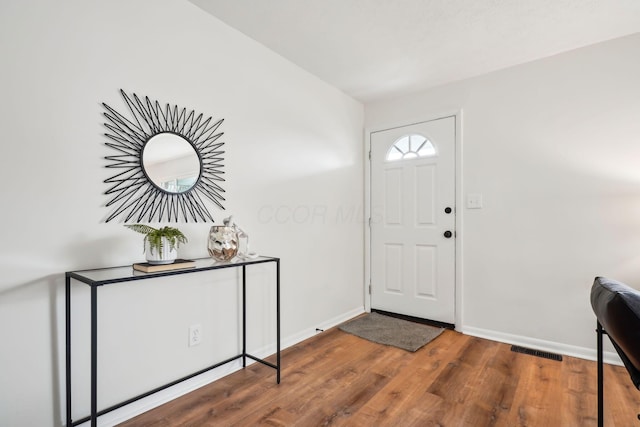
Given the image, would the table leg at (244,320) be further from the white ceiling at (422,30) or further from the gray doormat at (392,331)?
the white ceiling at (422,30)

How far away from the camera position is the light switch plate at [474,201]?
2771 mm

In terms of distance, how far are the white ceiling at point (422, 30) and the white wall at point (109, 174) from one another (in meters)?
0.23

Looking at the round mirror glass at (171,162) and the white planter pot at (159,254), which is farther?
the round mirror glass at (171,162)

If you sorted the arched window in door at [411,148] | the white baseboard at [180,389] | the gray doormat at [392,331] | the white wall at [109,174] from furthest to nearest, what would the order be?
the arched window in door at [411,148], the gray doormat at [392,331], the white baseboard at [180,389], the white wall at [109,174]

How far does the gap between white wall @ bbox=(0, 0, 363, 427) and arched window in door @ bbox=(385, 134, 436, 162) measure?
1.03 metres

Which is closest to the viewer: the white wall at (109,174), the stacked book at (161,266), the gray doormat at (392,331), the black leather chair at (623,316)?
the black leather chair at (623,316)

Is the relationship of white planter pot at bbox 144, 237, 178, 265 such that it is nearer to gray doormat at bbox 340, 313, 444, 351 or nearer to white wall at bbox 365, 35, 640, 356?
gray doormat at bbox 340, 313, 444, 351

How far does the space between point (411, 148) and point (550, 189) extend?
1188mm

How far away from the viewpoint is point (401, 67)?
2.64 metres

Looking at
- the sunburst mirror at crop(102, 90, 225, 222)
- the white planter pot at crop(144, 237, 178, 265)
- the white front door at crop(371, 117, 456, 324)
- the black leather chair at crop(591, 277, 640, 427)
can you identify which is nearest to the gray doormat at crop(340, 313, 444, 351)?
the white front door at crop(371, 117, 456, 324)

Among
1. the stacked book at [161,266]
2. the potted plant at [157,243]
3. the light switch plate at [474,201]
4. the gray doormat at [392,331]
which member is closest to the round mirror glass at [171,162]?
the potted plant at [157,243]

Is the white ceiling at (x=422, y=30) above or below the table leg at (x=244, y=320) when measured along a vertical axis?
above

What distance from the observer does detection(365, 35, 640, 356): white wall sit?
7.34ft

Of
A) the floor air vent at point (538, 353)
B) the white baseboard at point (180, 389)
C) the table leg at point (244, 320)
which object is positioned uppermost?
the table leg at point (244, 320)
